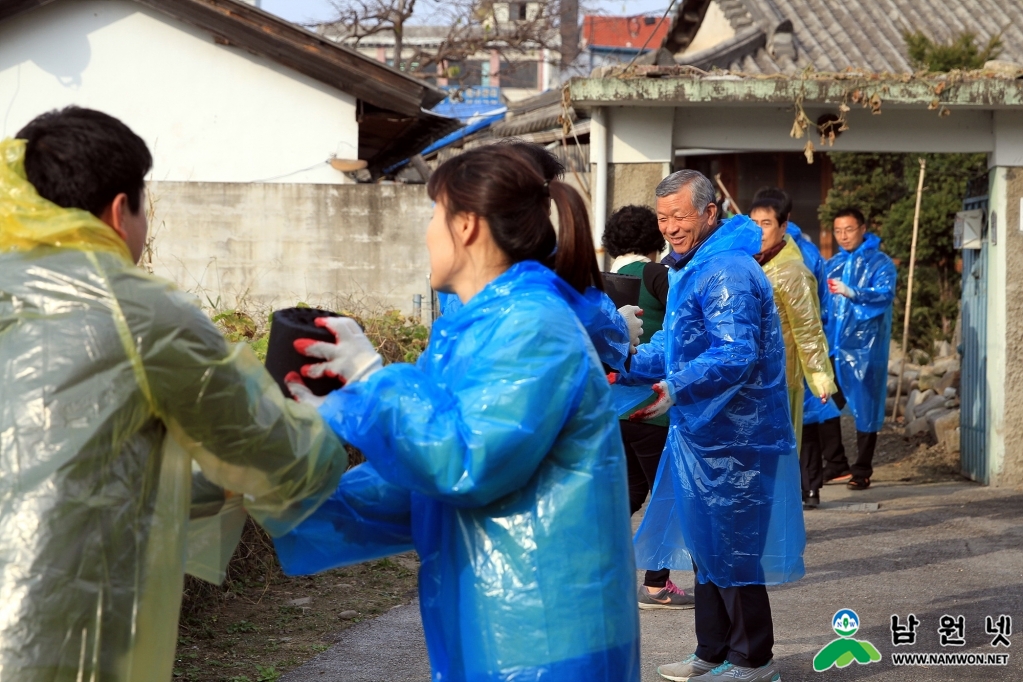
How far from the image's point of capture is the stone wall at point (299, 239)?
9.91m

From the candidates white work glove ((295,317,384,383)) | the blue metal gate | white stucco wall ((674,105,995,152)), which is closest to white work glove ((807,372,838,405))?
white stucco wall ((674,105,995,152))

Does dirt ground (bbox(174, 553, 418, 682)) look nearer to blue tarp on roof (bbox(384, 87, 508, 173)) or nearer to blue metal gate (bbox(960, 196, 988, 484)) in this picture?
blue metal gate (bbox(960, 196, 988, 484))

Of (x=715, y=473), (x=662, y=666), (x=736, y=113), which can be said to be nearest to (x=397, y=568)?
(x=662, y=666)

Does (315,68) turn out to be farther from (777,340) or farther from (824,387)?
(777,340)

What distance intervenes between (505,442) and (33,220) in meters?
0.84

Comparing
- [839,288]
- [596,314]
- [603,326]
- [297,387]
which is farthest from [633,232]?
[839,288]

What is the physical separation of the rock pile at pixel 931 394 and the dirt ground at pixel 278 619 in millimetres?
5526

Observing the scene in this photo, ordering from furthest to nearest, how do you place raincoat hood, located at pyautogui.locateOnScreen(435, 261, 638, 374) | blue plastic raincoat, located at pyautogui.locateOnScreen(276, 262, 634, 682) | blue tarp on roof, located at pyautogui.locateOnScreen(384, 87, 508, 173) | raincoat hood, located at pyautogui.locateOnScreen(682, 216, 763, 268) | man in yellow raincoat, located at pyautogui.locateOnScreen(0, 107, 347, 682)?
1. blue tarp on roof, located at pyautogui.locateOnScreen(384, 87, 508, 173)
2. raincoat hood, located at pyautogui.locateOnScreen(682, 216, 763, 268)
3. raincoat hood, located at pyautogui.locateOnScreen(435, 261, 638, 374)
4. blue plastic raincoat, located at pyautogui.locateOnScreen(276, 262, 634, 682)
5. man in yellow raincoat, located at pyautogui.locateOnScreen(0, 107, 347, 682)

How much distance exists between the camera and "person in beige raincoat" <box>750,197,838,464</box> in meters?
5.83

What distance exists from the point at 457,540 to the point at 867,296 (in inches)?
287

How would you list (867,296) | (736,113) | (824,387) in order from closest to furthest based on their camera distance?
(824,387) < (736,113) < (867,296)

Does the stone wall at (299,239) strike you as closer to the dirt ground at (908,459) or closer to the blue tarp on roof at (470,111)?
the dirt ground at (908,459)

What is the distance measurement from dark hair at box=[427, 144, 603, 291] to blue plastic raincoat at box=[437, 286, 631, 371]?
0.08 meters

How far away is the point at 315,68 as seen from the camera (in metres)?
10.8
